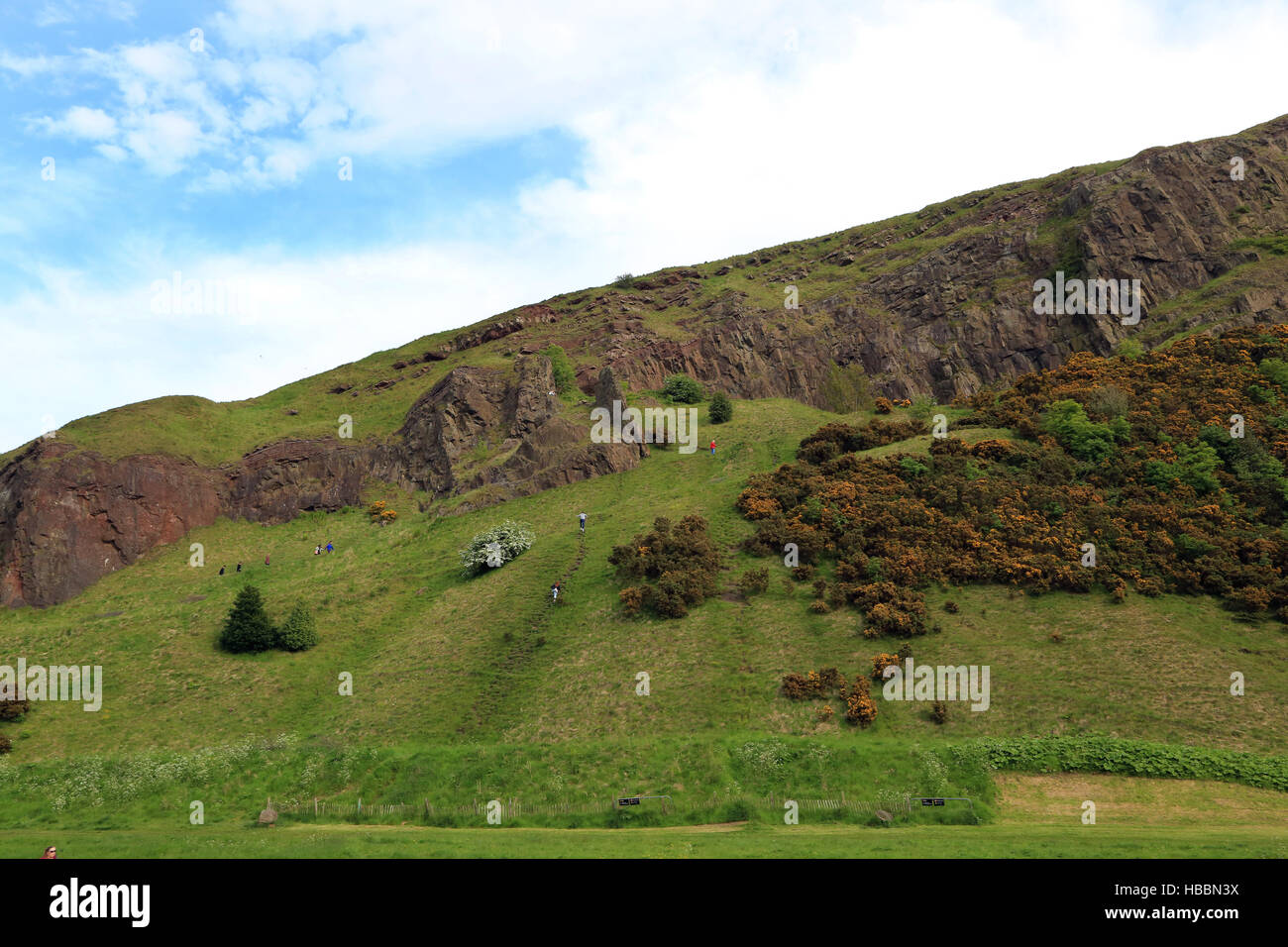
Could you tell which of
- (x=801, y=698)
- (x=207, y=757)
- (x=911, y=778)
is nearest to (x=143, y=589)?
(x=207, y=757)

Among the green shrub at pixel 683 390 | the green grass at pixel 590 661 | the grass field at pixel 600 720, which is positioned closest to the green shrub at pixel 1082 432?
the green grass at pixel 590 661

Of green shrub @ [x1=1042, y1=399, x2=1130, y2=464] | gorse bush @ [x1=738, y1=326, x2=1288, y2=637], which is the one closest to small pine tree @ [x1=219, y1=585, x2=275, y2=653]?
gorse bush @ [x1=738, y1=326, x2=1288, y2=637]

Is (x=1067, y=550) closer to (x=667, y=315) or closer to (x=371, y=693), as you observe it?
(x=371, y=693)

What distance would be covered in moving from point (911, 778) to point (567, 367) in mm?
69196

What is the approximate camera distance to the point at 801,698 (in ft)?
116

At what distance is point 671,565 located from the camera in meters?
47.3

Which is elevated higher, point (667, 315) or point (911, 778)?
point (667, 315)

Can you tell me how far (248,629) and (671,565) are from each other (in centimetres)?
2692

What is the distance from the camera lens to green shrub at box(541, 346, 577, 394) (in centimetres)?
8838

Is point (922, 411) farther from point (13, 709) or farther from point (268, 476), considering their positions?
point (13, 709)

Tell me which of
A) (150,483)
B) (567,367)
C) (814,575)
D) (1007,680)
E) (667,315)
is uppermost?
(667,315)

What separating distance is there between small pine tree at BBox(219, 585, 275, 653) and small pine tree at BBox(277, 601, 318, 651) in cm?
64

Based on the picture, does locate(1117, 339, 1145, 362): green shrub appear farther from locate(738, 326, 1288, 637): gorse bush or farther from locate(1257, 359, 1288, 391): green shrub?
locate(1257, 359, 1288, 391): green shrub

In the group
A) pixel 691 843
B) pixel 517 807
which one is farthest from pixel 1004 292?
pixel 517 807
